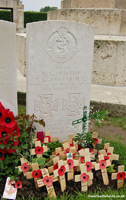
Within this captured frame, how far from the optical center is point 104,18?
554 cm

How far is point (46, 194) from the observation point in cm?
229

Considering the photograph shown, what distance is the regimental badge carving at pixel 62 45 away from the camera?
2.78 metres

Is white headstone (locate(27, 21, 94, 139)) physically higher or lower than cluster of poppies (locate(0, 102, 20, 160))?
higher

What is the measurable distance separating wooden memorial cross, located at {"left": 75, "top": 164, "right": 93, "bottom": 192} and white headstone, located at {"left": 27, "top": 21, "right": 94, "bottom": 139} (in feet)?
2.69

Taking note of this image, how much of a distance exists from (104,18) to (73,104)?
10.6ft

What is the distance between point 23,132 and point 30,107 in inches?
16.5

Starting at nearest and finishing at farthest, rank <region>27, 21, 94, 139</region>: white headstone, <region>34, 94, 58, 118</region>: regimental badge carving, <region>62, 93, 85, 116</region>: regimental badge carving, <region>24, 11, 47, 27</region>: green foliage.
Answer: <region>27, 21, 94, 139</region>: white headstone < <region>34, 94, 58, 118</region>: regimental badge carving < <region>62, 93, 85, 116</region>: regimental badge carving < <region>24, 11, 47, 27</region>: green foliage

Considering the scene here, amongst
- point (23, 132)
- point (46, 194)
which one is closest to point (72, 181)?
point (46, 194)

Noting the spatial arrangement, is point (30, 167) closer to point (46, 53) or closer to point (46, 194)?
point (46, 194)

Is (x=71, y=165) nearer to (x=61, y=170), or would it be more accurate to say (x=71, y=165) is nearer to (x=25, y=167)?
(x=61, y=170)

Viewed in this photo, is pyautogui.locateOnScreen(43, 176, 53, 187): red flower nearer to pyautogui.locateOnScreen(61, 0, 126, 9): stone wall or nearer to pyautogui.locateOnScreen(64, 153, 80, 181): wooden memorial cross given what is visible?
pyautogui.locateOnScreen(64, 153, 80, 181): wooden memorial cross

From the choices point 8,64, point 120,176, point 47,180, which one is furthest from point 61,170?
point 8,64

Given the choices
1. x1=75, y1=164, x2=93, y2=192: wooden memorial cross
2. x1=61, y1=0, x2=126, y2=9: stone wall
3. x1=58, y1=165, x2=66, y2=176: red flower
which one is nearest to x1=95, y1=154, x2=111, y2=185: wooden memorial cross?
x1=75, y1=164, x2=93, y2=192: wooden memorial cross

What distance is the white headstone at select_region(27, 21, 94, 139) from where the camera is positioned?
8.98ft
